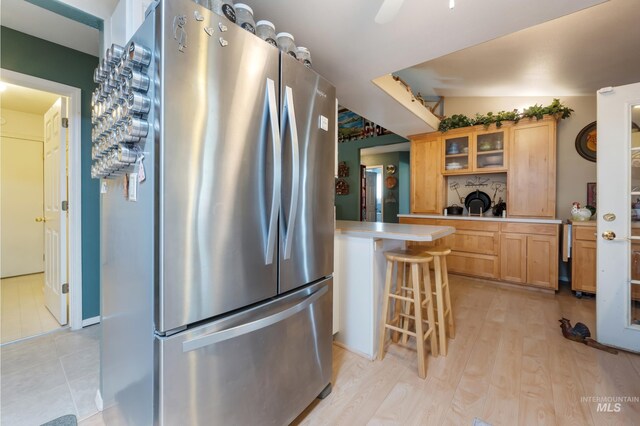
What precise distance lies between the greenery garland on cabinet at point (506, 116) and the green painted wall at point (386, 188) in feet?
8.68

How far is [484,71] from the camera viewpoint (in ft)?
10.6

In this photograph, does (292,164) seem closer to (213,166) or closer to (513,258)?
(213,166)

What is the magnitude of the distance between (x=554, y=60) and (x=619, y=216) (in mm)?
1817

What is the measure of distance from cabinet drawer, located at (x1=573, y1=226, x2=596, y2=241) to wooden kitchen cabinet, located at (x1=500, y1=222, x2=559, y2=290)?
0.18 m

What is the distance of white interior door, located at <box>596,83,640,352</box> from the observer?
1960mm

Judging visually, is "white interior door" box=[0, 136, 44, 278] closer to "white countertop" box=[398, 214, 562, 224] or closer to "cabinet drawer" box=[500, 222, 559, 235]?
"white countertop" box=[398, 214, 562, 224]

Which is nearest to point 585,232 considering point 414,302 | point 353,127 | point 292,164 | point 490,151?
point 490,151

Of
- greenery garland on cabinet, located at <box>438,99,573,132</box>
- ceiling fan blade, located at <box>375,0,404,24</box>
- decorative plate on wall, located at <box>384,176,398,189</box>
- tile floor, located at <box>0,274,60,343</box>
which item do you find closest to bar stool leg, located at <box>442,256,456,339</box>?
ceiling fan blade, located at <box>375,0,404,24</box>

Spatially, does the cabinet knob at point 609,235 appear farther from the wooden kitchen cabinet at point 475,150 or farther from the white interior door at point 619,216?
the wooden kitchen cabinet at point 475,150

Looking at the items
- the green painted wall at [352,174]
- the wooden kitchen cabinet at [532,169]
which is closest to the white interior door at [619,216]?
the wooden kitchen cabinet at [532,169]

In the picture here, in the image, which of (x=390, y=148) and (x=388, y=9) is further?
(x=390, y=148)

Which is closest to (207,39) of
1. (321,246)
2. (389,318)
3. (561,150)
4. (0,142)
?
(321,246)

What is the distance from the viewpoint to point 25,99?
Result: 137 inches

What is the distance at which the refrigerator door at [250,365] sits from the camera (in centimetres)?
88
